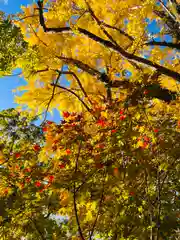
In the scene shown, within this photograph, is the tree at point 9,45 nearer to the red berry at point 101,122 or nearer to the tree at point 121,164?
the tree at point 121,164

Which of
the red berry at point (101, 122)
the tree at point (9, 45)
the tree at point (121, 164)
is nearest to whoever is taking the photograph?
the tree at point (121, 164)


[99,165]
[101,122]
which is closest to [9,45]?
[101,122]

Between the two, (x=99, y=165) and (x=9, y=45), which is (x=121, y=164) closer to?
(x=99, y=165)

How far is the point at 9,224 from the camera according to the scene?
3969 millimetres

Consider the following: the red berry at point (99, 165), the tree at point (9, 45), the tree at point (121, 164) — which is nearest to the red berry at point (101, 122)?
the tree at point (121, 164)

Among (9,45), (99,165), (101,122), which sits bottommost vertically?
(99,165)

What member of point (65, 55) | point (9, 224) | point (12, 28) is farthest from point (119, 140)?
point (65, 55)

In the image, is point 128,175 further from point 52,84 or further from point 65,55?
point 52,84

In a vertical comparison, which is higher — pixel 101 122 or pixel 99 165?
pixel 101 122

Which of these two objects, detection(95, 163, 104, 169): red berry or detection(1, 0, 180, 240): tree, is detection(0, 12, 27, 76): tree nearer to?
detection(1, 0, 180, 240): tree

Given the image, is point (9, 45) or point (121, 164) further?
point (9, 45)

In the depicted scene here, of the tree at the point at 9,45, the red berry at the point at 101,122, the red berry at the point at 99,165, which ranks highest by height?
the tree at the point at 9,45

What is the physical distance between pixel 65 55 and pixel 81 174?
6.02 meters

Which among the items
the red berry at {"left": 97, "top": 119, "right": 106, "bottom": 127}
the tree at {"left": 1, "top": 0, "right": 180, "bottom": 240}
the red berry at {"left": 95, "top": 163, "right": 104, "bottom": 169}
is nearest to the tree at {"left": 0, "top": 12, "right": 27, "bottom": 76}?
the tree at {"left": 1, "top": 0, "right": 180, "bottom": 240}
